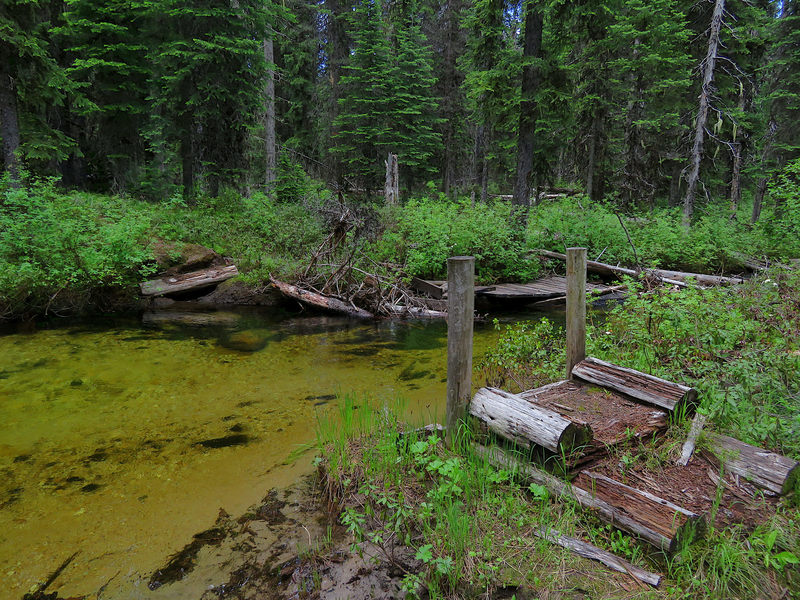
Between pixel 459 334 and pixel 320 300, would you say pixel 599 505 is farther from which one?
pixel 320 300

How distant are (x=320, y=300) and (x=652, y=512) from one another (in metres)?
8.94

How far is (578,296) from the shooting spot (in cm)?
492

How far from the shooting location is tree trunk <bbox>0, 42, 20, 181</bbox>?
38.4 ft

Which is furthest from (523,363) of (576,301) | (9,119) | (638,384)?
(9,119)

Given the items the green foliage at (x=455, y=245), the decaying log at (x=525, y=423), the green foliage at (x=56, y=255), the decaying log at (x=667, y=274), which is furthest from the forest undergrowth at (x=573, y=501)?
the green foliage at (x=56, y=255)

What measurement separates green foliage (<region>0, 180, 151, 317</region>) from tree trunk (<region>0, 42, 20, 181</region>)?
1.97 meters

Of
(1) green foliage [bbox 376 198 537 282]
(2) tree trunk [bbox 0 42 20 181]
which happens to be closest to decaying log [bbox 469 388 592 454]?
(1) green foliage [bbox 376 198 537 282]

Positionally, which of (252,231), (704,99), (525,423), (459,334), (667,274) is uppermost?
(704,99)

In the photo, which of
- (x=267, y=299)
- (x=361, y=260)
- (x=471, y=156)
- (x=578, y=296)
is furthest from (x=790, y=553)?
(x=471, y=156)

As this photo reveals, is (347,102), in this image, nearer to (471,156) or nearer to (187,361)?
(471,156)

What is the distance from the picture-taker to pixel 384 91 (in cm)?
2209

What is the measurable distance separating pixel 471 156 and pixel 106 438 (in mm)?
32537

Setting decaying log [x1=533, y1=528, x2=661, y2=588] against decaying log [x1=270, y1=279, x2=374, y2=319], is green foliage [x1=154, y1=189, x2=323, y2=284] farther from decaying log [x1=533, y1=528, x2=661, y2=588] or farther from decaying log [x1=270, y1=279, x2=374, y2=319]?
decaying log [x1=533, y1=528, x2=661, y2=588]

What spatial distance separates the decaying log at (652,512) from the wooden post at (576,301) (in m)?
1.90
